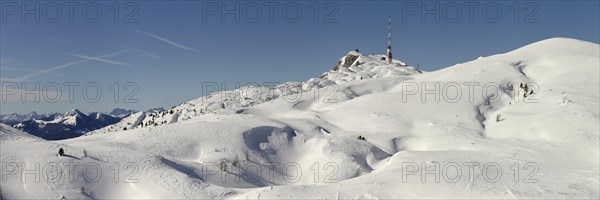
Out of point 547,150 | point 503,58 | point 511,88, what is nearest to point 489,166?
point 547,150

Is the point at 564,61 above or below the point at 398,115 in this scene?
above

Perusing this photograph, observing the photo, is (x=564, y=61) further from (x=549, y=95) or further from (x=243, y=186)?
(x=243, y=186)

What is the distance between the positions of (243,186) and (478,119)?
14.5 metres

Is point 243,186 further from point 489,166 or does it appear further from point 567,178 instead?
point 567,178

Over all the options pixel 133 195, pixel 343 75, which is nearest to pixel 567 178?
pixel 133 195

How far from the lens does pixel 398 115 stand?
22078 millimetres

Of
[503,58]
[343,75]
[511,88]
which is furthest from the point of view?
[343,75]

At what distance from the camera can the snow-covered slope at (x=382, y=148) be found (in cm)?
1112

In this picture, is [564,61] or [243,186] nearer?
[243,186]

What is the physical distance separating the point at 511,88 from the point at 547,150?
10.6 metres

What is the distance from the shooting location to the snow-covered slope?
11117 millimetres

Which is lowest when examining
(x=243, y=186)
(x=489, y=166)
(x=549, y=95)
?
(x=243, y=186)

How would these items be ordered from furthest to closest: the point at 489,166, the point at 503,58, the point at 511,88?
the point at 503,58
the point at 511,88
the point at 489,166

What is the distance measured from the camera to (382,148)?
17688 mm
